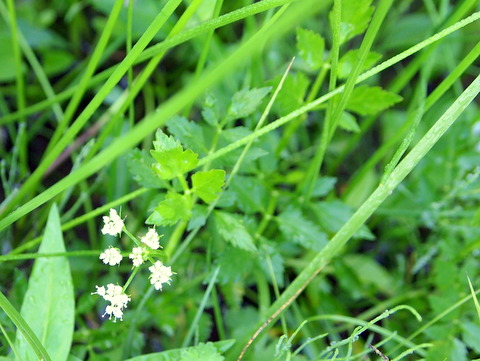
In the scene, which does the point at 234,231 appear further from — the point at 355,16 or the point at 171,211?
the point at 355,16

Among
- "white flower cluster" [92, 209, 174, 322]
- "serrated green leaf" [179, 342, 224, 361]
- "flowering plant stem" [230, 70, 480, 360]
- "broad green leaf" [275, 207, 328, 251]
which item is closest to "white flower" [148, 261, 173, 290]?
"white flower cluster" [92, 209, 174, 322]

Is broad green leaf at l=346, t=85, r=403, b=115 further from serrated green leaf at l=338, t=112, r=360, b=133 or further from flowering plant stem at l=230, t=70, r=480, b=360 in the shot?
flowering plant stem at l=230, t=70, r=480, b=360

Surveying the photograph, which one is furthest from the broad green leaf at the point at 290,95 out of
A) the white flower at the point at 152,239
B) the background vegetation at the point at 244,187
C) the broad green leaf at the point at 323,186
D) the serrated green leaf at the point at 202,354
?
the serrated green leaf at the point at 202,354

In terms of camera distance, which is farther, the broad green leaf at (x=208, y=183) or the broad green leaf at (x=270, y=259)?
the broad green leaf at (x=270, y=259)

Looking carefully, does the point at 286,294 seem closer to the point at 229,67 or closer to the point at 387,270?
the point at 229,67

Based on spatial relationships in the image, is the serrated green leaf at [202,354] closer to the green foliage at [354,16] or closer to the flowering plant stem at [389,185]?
the flowering plant stem at [389,185]

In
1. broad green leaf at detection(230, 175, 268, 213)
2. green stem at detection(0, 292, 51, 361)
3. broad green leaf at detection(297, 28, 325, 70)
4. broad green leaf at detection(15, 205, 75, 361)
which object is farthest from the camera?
broad green leaf at detection(230, 175, 268, 213)

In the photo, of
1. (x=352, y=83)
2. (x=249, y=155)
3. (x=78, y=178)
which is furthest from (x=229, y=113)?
(x=78, y=178)
